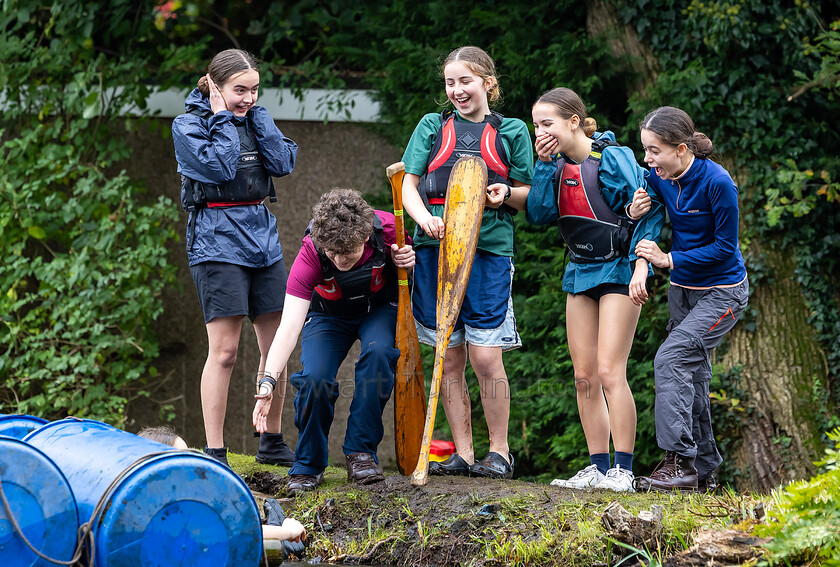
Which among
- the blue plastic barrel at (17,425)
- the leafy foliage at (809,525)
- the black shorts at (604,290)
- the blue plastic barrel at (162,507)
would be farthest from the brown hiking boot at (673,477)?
the blue plastic barrel at (17,425)

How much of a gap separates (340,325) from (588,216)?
1.19 metres

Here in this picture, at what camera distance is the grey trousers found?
336 cm

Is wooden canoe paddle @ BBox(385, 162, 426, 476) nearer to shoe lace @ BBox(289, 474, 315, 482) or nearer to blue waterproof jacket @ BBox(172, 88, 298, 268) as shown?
shoe lace @ BBox(289, 474, 315, 482)

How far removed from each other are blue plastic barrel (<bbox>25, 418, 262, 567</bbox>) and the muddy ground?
89cm

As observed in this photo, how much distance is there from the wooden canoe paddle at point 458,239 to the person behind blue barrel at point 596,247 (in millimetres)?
266

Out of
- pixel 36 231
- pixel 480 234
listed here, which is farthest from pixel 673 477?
pixel 36 231

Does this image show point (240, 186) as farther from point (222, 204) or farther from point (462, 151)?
point (462, 151)

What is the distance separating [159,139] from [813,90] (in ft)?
14.7

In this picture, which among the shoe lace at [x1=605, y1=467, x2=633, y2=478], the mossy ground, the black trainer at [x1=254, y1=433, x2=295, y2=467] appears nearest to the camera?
the mossy ground

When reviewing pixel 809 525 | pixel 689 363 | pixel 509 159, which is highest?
pixel 509 159

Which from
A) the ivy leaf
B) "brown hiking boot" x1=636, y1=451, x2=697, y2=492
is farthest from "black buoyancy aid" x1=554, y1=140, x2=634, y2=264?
the ivy leaf

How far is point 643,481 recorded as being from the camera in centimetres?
343

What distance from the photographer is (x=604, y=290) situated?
3637 millimetres

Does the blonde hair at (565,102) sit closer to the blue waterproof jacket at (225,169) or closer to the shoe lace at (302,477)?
the blue waterproof jacket at (225,169)
